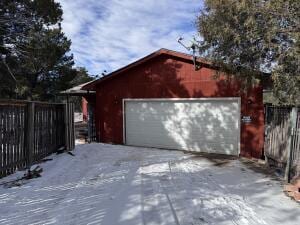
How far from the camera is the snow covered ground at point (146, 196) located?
16.7 feet

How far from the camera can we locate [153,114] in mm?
14406

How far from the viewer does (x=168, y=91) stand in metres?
14.0

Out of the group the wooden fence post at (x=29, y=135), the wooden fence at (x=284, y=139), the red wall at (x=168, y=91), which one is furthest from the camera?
the red wall at (x=168, y=91)

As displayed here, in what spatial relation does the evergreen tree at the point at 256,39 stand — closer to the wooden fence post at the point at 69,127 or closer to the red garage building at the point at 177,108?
the red garage building at the point at 177,108

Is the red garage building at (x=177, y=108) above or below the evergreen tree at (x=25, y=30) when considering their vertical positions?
below

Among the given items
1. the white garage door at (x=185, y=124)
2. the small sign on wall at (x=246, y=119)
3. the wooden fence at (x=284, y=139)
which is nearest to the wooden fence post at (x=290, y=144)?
the wooden fence at (x=284, y=139)

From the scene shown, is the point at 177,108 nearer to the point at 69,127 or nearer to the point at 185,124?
the point at 185,124

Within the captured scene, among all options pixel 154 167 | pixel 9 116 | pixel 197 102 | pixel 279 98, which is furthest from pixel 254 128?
pixel 9 116

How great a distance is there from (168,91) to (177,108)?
2.71 ft

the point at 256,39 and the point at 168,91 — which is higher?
the point at 256,39

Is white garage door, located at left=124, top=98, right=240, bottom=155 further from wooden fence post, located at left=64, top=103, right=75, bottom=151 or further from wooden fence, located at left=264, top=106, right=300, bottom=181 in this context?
wooden fence post, located at left=64, top=103, right=75, bottom=151

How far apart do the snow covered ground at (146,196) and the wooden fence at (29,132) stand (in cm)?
45

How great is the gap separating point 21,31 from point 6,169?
764 cm

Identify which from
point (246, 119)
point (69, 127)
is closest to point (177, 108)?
point (246, 119)
